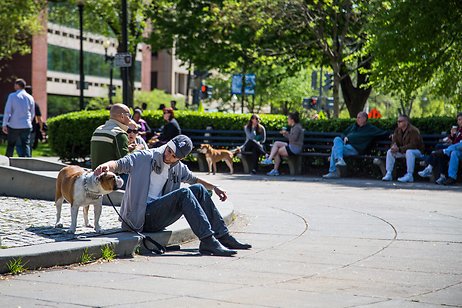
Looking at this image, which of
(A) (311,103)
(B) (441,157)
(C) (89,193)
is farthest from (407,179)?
(A) (311,103)

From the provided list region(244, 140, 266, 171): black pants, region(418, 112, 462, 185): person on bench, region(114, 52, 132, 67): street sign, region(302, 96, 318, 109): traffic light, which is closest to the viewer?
region(418, 112, 462, 185): person on bench

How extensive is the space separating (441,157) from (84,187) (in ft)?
37.5

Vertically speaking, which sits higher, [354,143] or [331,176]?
[354,143]

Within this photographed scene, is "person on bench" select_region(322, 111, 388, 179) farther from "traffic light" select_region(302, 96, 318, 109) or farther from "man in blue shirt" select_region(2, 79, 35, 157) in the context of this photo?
"traffic light" select_region(302, 96, 318, 109)

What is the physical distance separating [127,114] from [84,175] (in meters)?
→ 2.07

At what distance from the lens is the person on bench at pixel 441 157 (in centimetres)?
1934

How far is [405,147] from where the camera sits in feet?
65.9

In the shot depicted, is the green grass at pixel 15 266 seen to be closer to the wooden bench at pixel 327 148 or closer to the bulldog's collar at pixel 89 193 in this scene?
the bulldog's collar at pixel 89 193

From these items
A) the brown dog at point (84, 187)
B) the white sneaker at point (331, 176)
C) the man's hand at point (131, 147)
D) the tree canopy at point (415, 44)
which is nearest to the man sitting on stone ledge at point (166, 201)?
the brown dog at point (84, 187)

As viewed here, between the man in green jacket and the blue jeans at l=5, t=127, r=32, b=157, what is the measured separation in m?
9.71

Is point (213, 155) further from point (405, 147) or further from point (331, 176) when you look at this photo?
point (405, 147)

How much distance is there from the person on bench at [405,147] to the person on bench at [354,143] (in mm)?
918

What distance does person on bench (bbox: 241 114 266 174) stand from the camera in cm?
2291

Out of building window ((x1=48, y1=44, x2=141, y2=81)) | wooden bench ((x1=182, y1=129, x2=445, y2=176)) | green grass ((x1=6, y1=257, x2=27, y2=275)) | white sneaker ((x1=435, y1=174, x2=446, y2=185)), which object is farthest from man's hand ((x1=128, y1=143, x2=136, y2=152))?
building window ((x1=48, y1=44, x2=141, y2=81))
